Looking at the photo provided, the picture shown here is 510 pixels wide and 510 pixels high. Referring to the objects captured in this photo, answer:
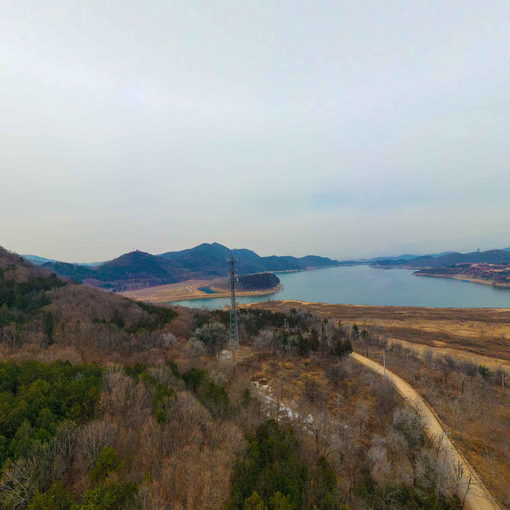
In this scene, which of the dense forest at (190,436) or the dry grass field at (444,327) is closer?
the dense forest at (190,436)

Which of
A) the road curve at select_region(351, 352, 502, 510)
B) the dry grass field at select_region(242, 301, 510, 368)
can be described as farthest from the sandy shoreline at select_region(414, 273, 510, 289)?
the road curve at select_region(351, 352, 502, 510)

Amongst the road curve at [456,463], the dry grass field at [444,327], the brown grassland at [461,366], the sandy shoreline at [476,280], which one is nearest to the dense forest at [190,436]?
the road curve at [456,463]

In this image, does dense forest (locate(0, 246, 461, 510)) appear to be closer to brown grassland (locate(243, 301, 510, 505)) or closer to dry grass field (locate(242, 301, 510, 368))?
brown grassland (locate(243, 301, 510, 505))

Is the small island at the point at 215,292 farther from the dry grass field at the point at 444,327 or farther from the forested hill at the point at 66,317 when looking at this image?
the forested hill at the point at 66,317

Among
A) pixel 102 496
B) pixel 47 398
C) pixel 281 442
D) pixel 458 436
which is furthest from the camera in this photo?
pixel 458 436

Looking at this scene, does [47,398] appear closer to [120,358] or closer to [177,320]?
[120,358]

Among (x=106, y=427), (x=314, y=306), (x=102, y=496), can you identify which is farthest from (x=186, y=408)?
(x=314, y=306)
